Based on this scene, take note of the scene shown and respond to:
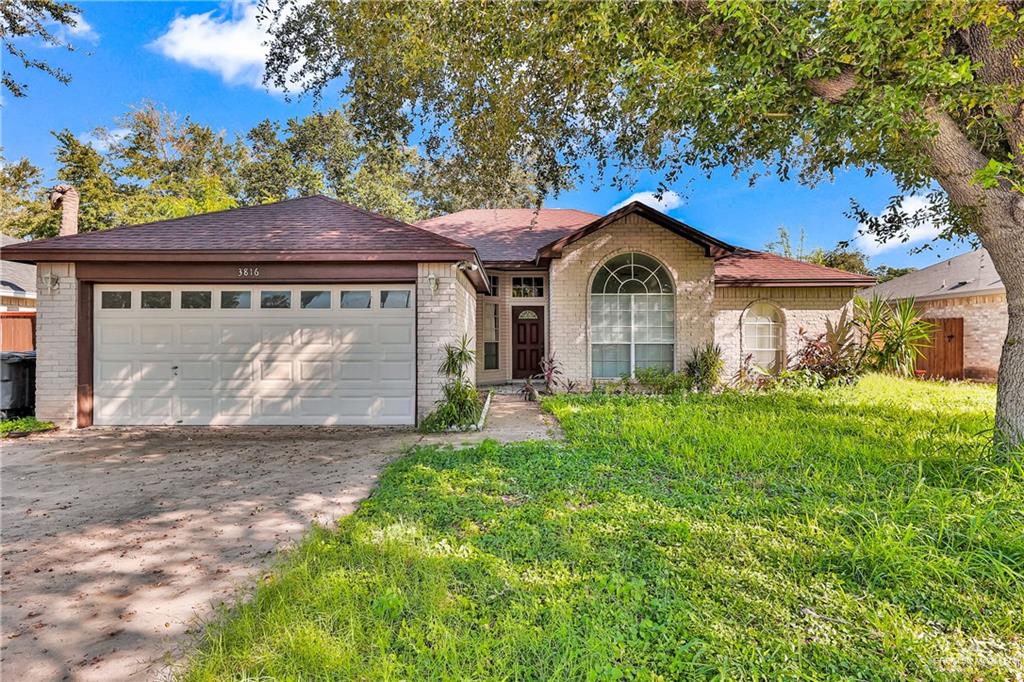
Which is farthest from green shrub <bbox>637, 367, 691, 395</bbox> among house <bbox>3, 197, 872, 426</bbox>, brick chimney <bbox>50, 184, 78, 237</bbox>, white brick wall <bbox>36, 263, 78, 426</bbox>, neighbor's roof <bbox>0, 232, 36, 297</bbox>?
neighbor's roof <bbox>0, 232, 36, 297</bbox>

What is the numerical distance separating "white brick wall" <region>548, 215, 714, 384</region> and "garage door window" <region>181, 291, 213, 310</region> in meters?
7.34

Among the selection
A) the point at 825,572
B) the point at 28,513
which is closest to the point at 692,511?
the point at 825,572

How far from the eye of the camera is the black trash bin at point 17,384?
7.84 m

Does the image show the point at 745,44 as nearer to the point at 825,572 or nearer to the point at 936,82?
the point at 936,82

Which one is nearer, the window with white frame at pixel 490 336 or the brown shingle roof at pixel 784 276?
the brown shingle roof at pixel 784 276

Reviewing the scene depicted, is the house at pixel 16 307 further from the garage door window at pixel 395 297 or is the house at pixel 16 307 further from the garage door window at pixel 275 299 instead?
the garage door window at pixel 395 297

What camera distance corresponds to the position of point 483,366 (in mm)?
12750

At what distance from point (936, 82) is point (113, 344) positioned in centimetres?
1201

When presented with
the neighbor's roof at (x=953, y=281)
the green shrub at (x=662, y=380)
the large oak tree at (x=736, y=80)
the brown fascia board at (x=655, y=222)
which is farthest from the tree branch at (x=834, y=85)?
the neighbor's roof at (x=953, y=281)

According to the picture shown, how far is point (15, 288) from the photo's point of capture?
50.3ft

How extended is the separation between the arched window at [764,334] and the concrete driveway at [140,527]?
33.5 ft

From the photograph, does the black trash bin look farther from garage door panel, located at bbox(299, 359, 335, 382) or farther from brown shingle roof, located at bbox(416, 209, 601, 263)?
brown shingle roof, located at bbox(416, 209, 601, 263)

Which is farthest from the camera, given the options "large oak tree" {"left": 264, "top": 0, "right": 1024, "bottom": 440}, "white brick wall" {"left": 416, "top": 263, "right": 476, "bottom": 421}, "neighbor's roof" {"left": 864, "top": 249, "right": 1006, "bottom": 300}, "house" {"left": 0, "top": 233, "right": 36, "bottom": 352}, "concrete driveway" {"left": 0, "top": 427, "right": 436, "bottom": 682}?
"neighbor's roof" {"left": 864, "top": 249, "right": 1006, "bottom": 300}

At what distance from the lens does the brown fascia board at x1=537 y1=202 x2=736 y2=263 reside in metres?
11.0
